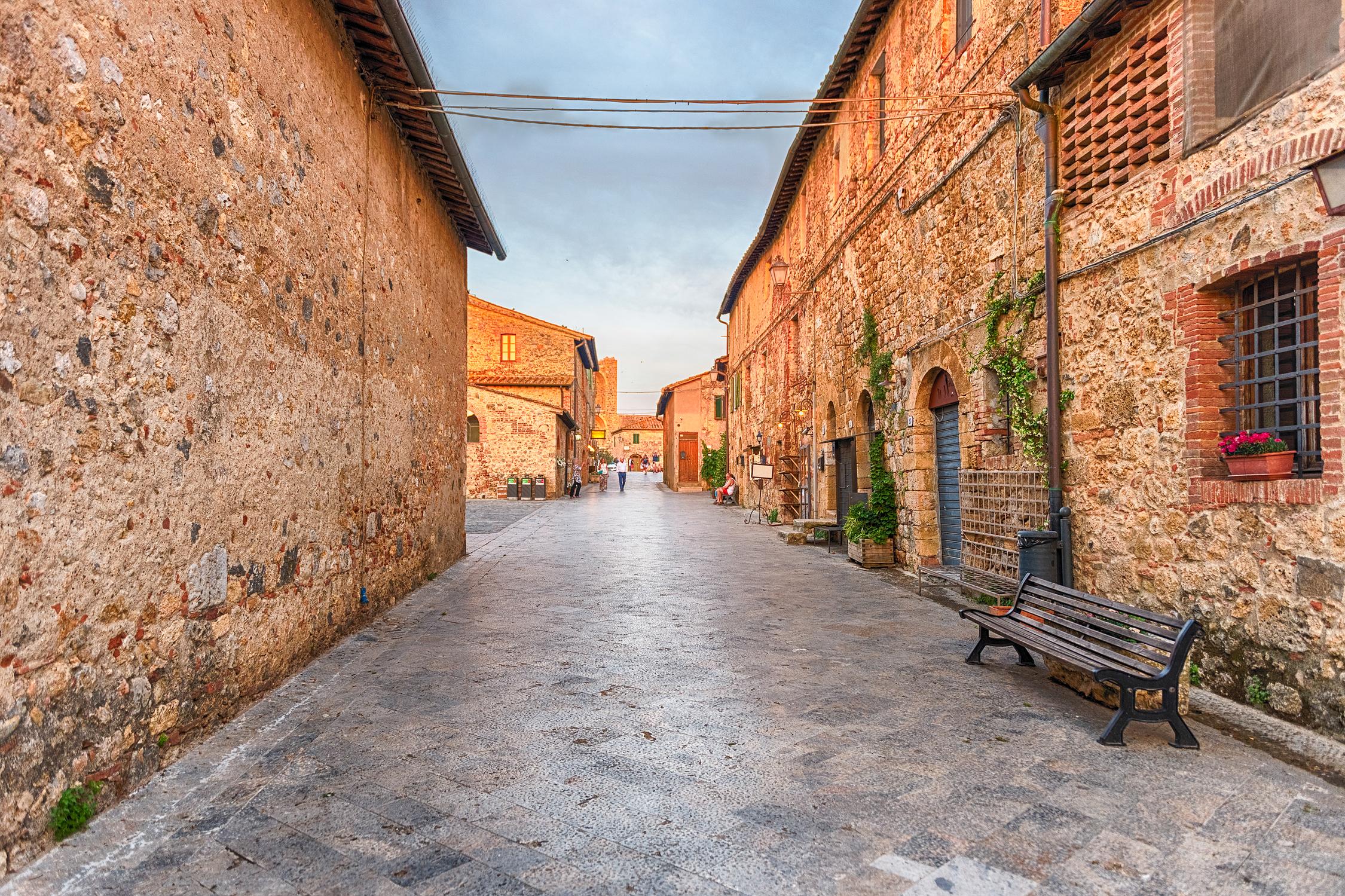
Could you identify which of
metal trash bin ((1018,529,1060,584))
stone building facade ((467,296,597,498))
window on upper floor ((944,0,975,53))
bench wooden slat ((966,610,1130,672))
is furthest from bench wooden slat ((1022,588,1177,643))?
stone building facade ((467,296,597,498))

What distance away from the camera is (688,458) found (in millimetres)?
40469

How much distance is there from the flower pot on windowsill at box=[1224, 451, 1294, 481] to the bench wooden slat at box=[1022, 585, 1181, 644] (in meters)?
1.03

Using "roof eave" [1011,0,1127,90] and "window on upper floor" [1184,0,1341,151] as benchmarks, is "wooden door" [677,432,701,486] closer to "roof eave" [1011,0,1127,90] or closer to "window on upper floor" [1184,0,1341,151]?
"roof eave" [1011,0,1127,90]

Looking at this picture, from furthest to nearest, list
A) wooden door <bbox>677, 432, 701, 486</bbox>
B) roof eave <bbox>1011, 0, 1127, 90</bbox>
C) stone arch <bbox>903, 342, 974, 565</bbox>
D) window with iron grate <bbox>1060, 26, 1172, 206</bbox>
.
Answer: wooden door <bbox>677, 432, 701, 486</bbox>, stone arch <bbox>903, 342, 974, 565</bbox>, roof eave <bbox>1011, 0, 1127, 90</bbox>, window with iron grate <bbox>1060, 26, 1172, 206</bbox>

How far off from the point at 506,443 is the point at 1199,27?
24176mm

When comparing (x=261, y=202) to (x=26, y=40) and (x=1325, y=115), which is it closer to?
(x=26, y=40)

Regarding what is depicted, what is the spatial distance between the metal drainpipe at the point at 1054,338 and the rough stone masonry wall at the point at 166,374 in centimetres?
541

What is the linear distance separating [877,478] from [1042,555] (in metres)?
4.55

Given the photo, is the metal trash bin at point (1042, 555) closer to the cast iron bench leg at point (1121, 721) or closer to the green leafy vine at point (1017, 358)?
the green leafy vine at point (1017, 358)

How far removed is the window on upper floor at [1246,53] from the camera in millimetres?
3916

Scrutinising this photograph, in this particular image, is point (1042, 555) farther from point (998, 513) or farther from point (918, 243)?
point (918, 243)

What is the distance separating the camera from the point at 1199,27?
4.73m

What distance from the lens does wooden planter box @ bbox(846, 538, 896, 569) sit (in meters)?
10.1

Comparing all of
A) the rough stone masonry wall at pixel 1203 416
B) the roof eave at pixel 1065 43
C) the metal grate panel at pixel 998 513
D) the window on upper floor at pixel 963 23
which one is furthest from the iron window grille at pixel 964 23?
the metal grate panel at pixel 998 513
